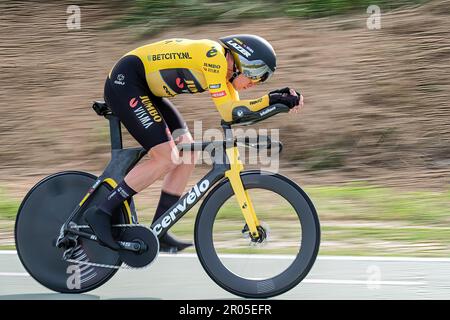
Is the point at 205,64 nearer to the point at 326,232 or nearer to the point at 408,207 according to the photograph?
the point at 326,232

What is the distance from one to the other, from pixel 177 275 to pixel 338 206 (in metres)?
2.86

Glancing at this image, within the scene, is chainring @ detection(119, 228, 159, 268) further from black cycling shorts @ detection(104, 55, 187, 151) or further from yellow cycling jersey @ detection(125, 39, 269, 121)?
yellow cycling jersey @ detection(125, 39, 269, 121)

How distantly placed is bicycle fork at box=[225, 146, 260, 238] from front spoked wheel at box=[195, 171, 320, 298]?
0.03 m

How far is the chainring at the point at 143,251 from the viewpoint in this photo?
20.1 ft

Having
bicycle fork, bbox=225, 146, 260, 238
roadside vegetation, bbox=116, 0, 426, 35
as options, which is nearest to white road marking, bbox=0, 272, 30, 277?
bicycle fork, bbox=225, 146, 260, 238

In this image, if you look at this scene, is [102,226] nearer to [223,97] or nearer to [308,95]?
[223,97]

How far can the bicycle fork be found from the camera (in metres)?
6.00

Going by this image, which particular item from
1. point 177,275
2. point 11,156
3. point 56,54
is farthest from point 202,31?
point 177,275

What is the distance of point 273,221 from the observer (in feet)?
20.1

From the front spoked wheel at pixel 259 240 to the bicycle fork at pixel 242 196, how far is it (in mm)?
32

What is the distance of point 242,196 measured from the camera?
6.01 m

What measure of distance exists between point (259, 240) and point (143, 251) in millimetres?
751

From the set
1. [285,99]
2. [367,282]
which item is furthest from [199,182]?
[367,282]

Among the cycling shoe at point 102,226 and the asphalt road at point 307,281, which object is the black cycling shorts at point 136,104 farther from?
the asphalt road at point 307,281
